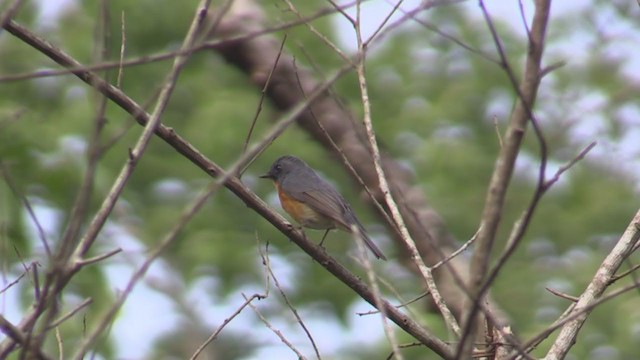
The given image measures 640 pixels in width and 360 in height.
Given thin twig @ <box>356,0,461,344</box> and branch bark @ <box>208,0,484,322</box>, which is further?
branch bark @ <box>208,0,484,322</box>

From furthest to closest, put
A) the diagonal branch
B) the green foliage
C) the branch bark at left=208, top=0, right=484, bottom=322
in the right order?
the green foliage
the branch bark at left=208, top=0, right=484, bottom=322
the diagonal branch

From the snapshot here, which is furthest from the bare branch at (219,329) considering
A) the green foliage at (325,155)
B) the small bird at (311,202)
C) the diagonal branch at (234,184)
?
the green foliage at (325,155)

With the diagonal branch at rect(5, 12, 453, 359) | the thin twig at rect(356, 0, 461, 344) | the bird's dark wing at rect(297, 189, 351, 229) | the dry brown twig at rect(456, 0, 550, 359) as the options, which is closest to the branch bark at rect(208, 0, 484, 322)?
the bird's dark wing at rect(297, 189, 351, 229)

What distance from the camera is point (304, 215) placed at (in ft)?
21.1

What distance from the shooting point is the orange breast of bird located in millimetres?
6371

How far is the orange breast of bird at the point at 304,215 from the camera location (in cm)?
637

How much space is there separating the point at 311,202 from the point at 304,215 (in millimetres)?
106

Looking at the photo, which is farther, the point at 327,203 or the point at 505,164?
the point at 327,203

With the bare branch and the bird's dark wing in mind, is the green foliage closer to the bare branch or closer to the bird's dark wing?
the bird's dark wing

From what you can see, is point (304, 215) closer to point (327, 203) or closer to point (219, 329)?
point (327, 203)

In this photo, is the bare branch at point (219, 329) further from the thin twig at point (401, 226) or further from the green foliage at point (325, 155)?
the green foliage at point (325, 155)

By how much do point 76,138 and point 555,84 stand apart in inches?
241

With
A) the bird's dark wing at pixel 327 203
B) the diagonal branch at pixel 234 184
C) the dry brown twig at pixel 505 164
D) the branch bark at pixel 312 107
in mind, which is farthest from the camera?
the branch bark at pixel 312 107

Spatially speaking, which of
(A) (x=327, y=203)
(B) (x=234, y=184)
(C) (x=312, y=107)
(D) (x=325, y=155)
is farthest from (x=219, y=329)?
(D) (x=325, y=155)
